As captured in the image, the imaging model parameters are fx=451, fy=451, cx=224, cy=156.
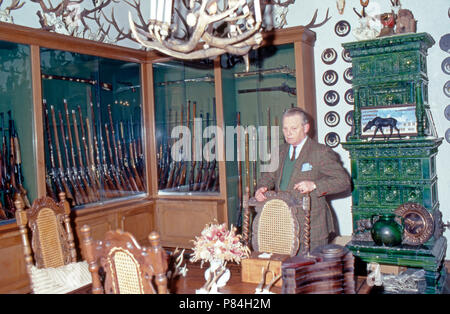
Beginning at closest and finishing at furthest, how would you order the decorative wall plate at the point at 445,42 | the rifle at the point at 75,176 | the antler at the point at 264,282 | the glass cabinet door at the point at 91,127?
the antler at the point at 264,282 → the decorative wall plate at the point at 445,42 → the glass cabinet door at the point at 91,127 → the rifle at the point at 75,176

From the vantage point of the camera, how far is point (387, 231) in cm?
354

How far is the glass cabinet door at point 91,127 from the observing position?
161 inches

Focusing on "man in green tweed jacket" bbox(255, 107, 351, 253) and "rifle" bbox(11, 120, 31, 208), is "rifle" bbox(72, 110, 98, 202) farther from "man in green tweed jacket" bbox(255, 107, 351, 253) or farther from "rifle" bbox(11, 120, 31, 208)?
"man in green tweed jacket" bbox(255, 107, 351, 253)

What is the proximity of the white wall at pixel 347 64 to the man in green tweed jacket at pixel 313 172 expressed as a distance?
1580 millimetres

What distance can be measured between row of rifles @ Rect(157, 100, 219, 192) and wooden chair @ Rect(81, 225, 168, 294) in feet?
9.83

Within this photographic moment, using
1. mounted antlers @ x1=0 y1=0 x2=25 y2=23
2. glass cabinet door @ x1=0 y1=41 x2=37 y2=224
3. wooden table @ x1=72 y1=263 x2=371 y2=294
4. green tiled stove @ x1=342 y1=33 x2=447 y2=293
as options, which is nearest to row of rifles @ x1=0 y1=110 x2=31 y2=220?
glass cabinet door @ x1=0 y1=41 x2=37 y2=224

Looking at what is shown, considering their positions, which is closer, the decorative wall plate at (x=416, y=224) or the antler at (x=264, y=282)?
the antler at (x=264, y=282)

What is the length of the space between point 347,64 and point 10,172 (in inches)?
126

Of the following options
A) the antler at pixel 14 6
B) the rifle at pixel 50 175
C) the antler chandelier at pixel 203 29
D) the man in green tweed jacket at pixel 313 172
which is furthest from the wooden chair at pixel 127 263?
the antler at pixel 14 6

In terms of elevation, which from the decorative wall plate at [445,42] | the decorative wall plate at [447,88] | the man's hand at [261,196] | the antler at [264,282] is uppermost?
the decorative wall plate at [445,42]

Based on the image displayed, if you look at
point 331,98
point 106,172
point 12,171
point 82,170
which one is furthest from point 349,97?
point 12,171

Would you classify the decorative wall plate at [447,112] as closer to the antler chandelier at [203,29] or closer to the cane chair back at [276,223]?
A: the cane chair back at [276,223]

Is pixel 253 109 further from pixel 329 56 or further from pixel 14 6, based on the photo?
pixel 14 6
